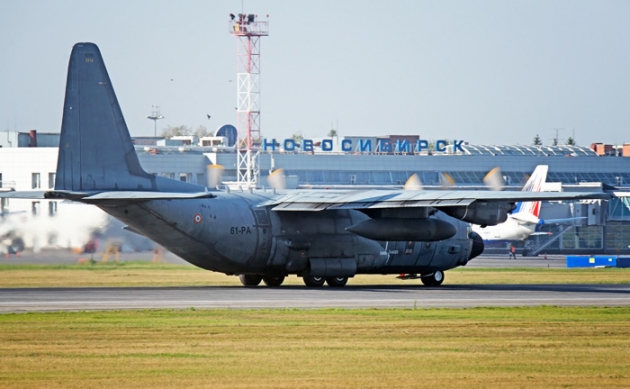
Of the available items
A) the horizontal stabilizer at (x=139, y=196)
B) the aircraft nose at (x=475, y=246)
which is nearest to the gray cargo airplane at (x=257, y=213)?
the horizontal stabilizer at (x=139, y=196)

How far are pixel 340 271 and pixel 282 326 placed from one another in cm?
1468

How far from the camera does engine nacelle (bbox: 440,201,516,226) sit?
3778cm

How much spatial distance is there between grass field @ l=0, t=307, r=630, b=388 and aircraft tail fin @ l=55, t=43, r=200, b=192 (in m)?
7.46

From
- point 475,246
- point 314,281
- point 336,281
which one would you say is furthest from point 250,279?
point 475,246

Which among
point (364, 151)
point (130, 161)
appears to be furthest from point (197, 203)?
point (364, 151)

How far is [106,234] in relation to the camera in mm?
43281

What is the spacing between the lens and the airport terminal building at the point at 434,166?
9706 cm

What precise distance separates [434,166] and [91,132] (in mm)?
77994

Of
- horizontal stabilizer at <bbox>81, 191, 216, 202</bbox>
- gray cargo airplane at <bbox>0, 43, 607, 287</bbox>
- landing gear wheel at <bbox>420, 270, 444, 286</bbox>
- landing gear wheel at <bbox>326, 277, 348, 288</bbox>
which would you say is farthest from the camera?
landing gear wheel at <bbox>420, 270, 444, 286</bbox>

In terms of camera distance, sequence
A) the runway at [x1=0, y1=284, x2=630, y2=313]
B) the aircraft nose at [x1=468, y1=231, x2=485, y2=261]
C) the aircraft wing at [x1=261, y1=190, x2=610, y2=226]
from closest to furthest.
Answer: the runway at [x1=0, y1=284, x2=630, y2=313] → the aircraft wing at [x1=261, y1=190, x2=610, y2=226] → the aircraft nose at [x1=468, y1=231, x2=485, y2=261]

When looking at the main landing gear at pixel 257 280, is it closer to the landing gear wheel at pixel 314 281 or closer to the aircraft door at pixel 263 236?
the landing gear wheel at pixel 314 281

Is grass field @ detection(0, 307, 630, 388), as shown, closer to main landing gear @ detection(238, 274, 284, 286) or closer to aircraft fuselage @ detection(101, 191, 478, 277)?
aircraft fuselage @ detection(101, 191, 478, 277)

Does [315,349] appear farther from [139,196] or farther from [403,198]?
[403,198]

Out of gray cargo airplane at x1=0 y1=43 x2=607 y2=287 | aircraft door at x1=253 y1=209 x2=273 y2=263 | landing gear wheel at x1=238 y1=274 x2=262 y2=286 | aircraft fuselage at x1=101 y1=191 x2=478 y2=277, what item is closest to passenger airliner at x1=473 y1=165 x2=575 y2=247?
aircraft fuselage at x1=101 y1=191 x2=478 y2=277
